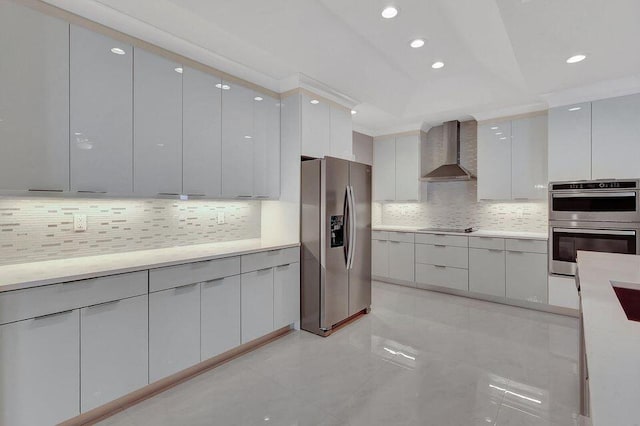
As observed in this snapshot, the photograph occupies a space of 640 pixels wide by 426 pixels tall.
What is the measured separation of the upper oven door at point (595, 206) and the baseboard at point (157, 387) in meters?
3.57

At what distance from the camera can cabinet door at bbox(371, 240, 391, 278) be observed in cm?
503

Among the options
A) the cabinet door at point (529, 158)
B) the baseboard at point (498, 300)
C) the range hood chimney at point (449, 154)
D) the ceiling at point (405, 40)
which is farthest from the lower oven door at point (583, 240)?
the range hood chimney at point (449, 154)

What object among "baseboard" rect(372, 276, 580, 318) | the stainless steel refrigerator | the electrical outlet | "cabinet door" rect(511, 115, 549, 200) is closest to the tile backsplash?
the electrical outlet

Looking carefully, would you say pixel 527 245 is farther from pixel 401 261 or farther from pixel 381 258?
pixel 381 258

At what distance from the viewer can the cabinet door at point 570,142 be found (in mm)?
3479

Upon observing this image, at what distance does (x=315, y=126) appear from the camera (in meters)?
3.43

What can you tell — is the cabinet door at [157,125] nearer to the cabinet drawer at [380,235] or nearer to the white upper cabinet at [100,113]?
the white upper cabinet at [100,113]

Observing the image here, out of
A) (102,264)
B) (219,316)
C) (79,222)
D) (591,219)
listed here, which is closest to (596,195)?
(591,219)

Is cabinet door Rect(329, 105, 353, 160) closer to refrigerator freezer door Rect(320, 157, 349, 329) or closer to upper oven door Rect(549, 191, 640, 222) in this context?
refrigerator freezer door Rect(320, 157, 349, 329)

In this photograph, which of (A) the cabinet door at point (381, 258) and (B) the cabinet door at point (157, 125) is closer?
(B) the cabinet door at point (157, 125)

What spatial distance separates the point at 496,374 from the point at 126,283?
108 inches

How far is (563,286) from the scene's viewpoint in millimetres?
3607

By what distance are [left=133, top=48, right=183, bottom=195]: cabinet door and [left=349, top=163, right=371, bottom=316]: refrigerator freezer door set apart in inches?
69.6

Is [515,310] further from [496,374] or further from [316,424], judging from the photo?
[316,424]
